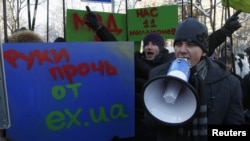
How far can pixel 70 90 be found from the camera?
247cm

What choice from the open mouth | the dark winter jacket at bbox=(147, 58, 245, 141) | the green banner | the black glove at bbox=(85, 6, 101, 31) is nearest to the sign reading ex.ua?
the open mouth

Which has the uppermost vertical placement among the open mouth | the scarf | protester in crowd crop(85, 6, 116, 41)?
protester in crowd crop(85, 6, 116, 41)

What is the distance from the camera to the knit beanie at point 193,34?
6.30 ft

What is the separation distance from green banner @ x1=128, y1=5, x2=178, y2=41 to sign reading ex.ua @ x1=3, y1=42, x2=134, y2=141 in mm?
1616

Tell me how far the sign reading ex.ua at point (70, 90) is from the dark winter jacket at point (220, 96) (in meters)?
0.66

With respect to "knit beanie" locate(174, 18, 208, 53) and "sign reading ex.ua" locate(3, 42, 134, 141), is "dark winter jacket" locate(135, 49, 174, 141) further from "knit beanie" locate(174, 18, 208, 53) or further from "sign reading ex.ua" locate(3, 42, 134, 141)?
"knit beanie" locate(174, 18, 208, 53)

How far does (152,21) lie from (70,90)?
2165 millimetres

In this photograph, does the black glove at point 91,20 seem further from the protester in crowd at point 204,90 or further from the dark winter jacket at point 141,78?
the protester in crowd at point 204,90

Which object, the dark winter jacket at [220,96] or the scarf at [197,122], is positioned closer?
the scarf at [197,122]

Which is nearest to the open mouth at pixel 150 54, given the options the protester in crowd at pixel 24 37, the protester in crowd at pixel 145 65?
the protester in crowd at pixel 145 65

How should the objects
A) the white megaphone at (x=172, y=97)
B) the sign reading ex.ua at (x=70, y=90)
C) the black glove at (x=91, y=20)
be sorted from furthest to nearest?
the black glove at (x=91, y=20), the sign reading ex.ua at (x=70, y=90), the white megaphone at (x=172, y=97)

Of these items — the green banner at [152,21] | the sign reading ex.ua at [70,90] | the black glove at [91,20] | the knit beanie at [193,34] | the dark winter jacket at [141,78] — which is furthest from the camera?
the green banner at [152,21]

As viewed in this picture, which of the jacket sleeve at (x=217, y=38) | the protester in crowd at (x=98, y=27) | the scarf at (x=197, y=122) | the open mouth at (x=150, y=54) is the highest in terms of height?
the protester in crowd at (x=98, y=27)

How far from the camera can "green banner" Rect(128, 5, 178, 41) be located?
4.29 m
